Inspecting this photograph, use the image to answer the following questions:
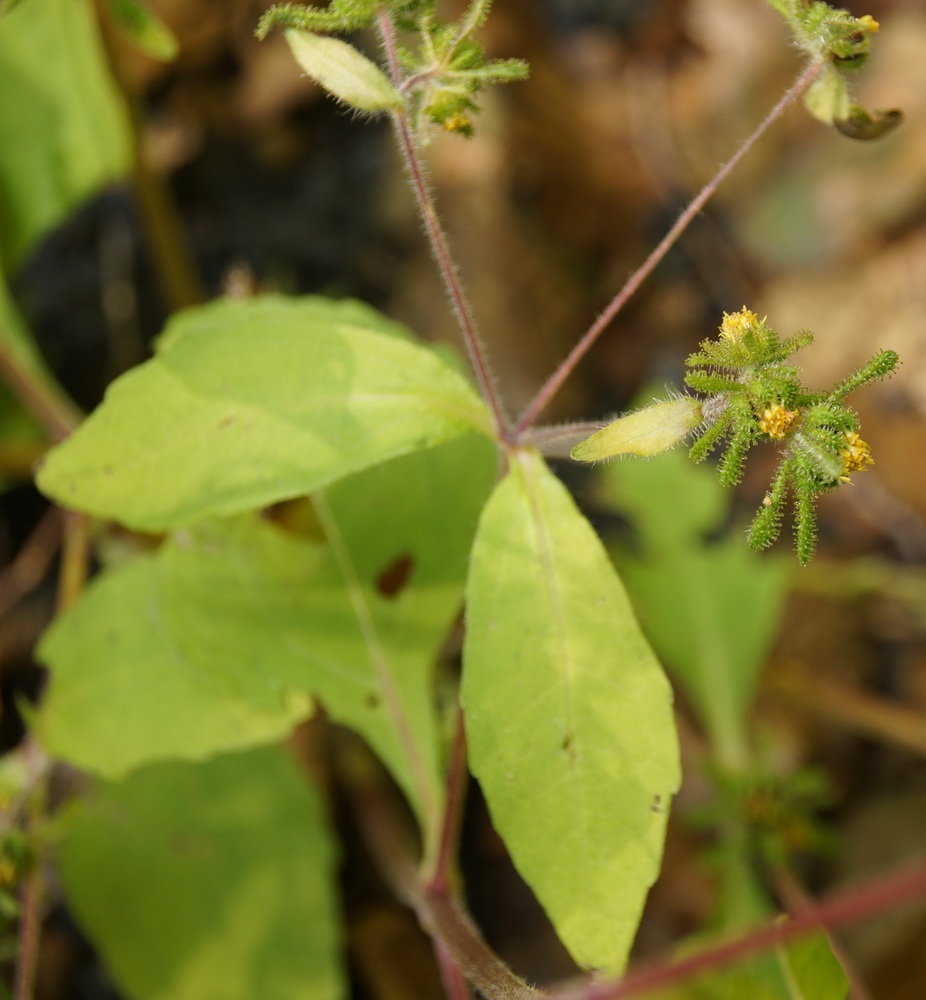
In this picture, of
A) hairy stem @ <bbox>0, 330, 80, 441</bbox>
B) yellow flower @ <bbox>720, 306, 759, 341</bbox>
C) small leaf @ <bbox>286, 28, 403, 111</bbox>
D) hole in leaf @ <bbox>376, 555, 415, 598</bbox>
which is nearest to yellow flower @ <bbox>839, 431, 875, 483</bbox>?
yellow flower @ <bbox>720, 306, 759, 341</bbox>

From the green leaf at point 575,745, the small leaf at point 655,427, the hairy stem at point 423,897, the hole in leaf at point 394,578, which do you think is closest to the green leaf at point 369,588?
the hole in leaf at point 394,578

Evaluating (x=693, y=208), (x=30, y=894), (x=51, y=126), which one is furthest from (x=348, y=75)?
(x=51, y=126)

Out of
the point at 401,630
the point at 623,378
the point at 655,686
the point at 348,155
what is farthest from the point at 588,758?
the point at 348,155

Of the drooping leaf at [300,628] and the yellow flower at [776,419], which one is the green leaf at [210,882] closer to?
the drooping leaf at [300,628]

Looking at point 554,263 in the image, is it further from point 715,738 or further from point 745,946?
point 745,946

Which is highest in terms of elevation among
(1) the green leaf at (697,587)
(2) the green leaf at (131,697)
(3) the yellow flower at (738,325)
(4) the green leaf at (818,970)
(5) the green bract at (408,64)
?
(5) the green bract at (408,64)

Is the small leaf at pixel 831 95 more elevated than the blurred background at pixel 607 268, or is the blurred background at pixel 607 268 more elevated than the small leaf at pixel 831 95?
the small leaf at pixel 831 95
